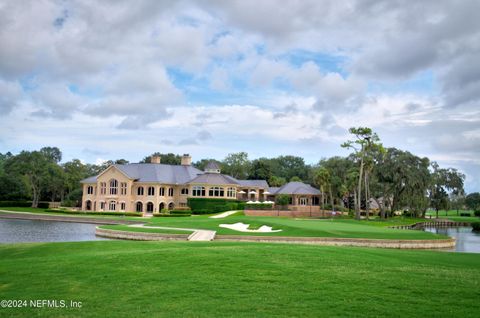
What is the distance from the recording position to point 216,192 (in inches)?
2753

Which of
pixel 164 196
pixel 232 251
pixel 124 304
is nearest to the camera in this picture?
pixel 124 304

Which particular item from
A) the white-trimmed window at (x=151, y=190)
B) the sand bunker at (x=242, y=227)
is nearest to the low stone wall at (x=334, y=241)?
the sand bunker at (x=242, y=227)

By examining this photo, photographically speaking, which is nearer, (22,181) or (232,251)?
(232,251)

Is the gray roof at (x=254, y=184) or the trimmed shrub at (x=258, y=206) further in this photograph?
the gray roof at (x=254, y=184)

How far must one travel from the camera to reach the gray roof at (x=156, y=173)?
71.0 m

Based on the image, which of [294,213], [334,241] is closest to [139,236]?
[334,241]

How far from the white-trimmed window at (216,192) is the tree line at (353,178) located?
1449 centimetres

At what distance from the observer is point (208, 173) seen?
7294 cm

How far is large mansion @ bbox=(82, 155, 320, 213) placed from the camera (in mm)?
69812

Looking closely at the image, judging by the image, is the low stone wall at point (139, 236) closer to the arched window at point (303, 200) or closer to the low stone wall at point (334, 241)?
the low stone wall at point (334, 241)

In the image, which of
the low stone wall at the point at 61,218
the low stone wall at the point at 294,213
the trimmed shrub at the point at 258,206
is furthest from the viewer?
the trimmed shrub at the point at 258,206

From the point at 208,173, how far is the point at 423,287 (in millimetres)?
62258

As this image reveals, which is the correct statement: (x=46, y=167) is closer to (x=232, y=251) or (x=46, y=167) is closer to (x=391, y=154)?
(x=391, y=154)

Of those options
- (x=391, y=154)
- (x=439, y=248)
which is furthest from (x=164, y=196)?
(x=439, y=248)
